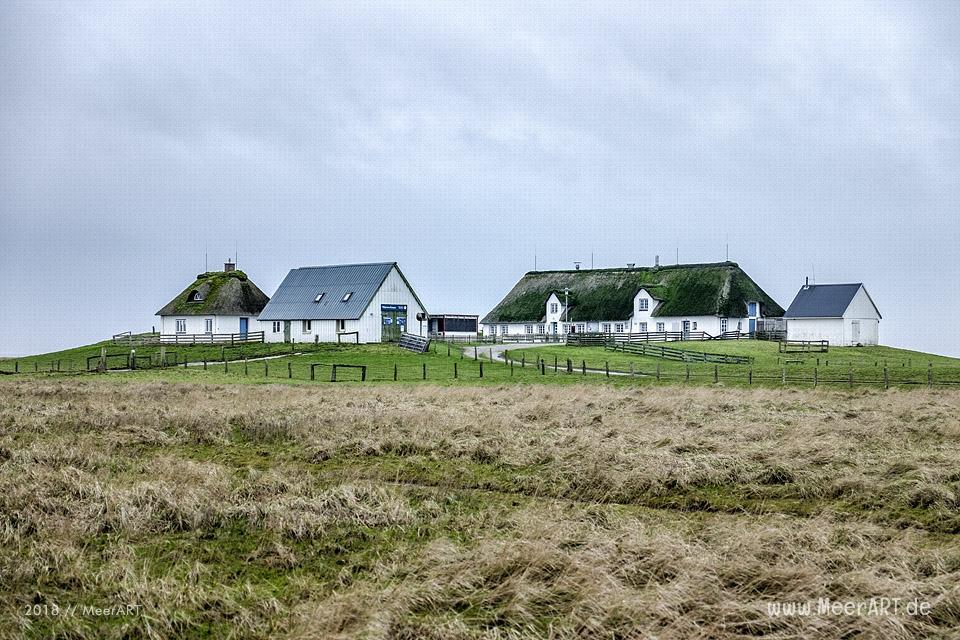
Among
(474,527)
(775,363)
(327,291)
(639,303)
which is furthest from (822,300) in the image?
(474,527)

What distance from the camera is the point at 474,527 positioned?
9938 millimetres

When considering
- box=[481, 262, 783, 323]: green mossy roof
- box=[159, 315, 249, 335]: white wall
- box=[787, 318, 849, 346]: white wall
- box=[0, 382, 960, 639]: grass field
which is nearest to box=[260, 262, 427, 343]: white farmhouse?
box=[159, 315, 249, 335]: white wall

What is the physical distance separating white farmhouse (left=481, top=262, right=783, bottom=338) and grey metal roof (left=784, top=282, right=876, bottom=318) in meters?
3.37

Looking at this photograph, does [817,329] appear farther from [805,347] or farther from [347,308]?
[347,308]

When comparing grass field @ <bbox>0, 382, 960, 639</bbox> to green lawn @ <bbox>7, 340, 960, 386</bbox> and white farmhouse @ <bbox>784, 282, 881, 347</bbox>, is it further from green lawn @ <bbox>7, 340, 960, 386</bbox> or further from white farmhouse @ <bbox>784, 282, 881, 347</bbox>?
white farmhouse @ <bbox>784, 282, 881, 347</bbox>

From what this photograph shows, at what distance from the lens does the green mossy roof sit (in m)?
70.3

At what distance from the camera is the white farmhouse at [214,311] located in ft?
217

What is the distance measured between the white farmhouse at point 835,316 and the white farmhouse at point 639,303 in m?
3.61

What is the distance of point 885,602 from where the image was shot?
7.13 m

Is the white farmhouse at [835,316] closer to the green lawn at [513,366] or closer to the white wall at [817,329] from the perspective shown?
the white wall at [817,329]

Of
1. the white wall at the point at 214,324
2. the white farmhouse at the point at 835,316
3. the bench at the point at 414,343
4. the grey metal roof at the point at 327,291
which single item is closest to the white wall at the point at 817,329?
the white farmhouse at the point at 835,316

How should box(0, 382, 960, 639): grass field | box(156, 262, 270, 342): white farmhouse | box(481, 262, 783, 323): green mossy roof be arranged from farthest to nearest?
box(481, 262, 783, 323): green mossy roof
box(156, 262, 270, 342): white farmhouse
box(0, 382, 960, 639): grass field

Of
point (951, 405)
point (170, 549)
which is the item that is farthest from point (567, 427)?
point (951, 405)

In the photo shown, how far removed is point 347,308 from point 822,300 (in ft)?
127
